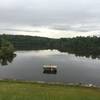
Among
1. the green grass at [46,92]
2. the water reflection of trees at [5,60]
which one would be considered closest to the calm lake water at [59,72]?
the water reflection of trees at [5,60]

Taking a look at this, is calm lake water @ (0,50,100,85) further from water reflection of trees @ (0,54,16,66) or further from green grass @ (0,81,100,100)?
green grass @ (0,81,100,100)

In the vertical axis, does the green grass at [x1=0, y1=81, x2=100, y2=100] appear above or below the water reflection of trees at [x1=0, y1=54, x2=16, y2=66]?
above

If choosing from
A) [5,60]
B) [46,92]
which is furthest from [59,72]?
[46,92]

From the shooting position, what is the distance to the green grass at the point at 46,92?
2155 cm

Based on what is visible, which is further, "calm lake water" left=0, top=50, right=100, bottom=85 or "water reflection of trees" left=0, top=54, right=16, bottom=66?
"water reflection of trees" left=0, top=54, right=16, bottom=66

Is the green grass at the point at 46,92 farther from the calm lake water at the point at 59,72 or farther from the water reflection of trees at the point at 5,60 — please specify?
the water reflection of trees at the point at 5,60

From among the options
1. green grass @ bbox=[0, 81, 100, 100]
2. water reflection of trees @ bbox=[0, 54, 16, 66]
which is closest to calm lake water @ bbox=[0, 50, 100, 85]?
water reflection of trees @ bbox=[0, 54, 16, 66]

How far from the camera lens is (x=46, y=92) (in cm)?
2369

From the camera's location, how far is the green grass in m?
21.6

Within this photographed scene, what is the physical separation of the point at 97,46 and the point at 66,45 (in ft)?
138

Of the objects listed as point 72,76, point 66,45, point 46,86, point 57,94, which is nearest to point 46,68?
point 72,76

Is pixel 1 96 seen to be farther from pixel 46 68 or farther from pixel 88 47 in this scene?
pixel 88 47

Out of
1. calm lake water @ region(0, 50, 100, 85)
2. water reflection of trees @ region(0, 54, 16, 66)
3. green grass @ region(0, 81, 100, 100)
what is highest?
green grass @ region(0, 81, 100, 100)

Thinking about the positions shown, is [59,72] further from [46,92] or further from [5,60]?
[46,92]
